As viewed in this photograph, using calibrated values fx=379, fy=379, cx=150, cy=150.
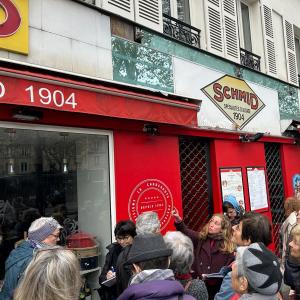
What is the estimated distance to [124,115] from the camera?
4.77 meters

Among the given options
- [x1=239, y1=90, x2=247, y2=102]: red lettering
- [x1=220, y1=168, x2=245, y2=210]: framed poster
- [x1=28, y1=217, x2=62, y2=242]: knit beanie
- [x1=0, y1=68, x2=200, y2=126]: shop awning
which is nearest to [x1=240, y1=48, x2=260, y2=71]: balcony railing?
[x1=239, y1=90, x2=247, y2=102]: red lettering

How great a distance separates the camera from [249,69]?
835cm

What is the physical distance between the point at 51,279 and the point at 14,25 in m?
3.41

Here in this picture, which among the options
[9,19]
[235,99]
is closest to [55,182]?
[9,19]

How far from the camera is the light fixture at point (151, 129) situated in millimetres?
5562

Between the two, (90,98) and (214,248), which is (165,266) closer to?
(214,248)

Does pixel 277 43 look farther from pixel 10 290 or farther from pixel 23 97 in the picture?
pixel 10 290

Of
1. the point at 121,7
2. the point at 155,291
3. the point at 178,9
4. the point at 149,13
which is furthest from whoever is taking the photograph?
the point at 178,9

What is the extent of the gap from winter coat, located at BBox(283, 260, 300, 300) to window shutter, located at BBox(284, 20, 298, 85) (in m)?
7.34

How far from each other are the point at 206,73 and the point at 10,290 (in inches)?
204

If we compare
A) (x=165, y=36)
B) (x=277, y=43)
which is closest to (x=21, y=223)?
(x=165, y=36)

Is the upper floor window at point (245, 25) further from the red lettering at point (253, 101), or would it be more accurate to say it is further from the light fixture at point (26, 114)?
the light fixture at point (26, 114)

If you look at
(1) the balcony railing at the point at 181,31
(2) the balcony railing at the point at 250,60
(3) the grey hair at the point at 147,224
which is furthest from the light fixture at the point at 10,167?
(2) the balcony railing at the point at 250,60

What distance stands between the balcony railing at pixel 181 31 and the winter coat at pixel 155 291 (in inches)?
207
